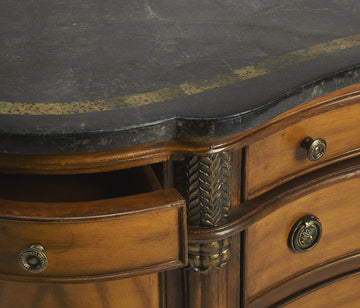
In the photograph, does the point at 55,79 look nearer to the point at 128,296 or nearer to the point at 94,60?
the point at 94,60

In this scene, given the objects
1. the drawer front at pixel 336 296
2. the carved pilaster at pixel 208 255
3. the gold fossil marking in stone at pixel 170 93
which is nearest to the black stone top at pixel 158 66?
the gold fossil marking in stone at pixel 170 93

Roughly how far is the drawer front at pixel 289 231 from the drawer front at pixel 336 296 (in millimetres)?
53

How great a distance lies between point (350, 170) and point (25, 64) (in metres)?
0.44

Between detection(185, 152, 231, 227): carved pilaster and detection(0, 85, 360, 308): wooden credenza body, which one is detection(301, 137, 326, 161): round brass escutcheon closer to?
detection(0, 85, 360, 308): wooden credenza body

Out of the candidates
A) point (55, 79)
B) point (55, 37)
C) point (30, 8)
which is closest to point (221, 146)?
point (55, 79)

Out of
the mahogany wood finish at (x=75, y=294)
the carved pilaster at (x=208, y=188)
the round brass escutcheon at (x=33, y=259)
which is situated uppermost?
the carved pilaster at (x=208, y=188)

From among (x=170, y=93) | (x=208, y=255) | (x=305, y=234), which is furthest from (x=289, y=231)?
(x=170, y=93)

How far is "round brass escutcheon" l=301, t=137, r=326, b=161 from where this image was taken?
28.7 inches

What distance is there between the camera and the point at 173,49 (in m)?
0.76

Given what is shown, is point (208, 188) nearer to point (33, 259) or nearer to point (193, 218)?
point (193, 218)

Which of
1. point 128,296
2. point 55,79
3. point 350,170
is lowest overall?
point 128,296

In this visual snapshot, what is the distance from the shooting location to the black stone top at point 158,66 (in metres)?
0.60

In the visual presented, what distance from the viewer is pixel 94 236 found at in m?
0.60

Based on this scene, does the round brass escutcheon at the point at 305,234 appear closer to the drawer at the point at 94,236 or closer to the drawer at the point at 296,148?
the drawer at the point at 296,148
